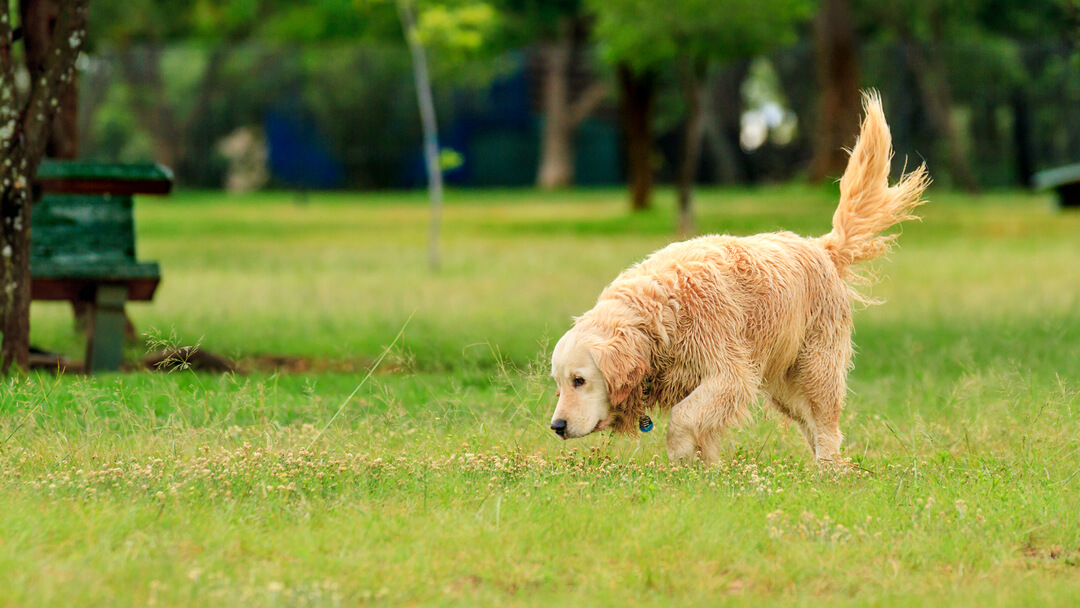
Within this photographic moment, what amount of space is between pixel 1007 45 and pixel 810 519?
31429 millimetres

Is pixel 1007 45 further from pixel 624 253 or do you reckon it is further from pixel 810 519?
pixel 810 519

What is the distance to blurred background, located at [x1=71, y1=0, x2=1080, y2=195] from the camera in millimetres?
32344

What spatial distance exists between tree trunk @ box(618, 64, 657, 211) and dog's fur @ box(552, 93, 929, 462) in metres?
19.2

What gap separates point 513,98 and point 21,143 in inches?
1153

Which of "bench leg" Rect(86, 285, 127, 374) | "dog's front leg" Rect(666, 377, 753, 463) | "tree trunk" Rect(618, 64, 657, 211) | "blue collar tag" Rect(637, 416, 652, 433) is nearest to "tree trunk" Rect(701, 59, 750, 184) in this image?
"tree trunk" Rect(618, 64, 657, 211)

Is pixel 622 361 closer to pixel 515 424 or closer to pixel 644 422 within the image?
pixel 644 422

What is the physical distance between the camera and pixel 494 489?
16.1ft

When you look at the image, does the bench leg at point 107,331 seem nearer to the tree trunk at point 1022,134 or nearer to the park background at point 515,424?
the park background at point 515,424

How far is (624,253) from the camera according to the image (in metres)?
17.8

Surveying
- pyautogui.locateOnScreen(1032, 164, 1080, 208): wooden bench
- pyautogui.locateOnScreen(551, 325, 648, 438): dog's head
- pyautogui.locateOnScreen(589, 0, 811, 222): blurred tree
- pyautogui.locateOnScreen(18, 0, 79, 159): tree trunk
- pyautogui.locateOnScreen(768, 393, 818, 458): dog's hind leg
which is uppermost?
pyautogui.locateOnScreen(589, 0, 811, 222): blurred tree

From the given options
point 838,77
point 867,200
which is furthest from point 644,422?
point 838,77

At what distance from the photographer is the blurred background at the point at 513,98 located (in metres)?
32.3

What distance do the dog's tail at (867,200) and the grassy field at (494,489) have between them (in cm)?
92

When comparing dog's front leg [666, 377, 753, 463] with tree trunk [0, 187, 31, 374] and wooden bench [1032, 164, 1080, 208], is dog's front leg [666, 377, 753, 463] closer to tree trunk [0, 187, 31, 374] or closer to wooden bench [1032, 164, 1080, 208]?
tree trunk [0, 187, 31, 374]
